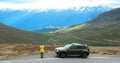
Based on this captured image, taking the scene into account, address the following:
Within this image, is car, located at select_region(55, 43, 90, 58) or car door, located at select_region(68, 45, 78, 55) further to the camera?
car door, located at select_region(68, 45, 78, 55)

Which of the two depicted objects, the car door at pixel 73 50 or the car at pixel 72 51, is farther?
the car door at pixel 73 50

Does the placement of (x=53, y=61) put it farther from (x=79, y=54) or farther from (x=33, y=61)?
(x=79, y=54)

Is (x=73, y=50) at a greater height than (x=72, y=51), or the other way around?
(x=73, y=50)

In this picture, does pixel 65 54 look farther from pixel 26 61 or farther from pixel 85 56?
pixel 26 61

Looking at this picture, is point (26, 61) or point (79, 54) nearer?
point (26, 61)

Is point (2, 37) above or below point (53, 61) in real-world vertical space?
above

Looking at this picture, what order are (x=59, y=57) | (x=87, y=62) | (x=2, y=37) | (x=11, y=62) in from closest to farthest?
(x=11, y=62) < (x=87, y=62) < (x=59, y=57) < (x=2, y=37)

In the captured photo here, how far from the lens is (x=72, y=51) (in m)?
41.8

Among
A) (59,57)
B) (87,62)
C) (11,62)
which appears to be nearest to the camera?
(11,62)

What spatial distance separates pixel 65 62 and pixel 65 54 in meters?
4.70

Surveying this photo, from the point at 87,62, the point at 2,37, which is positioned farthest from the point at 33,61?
the point at 2,37

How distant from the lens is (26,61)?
36.5 metres

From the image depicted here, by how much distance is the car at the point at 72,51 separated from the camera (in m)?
41.2

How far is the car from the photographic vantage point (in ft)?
135
